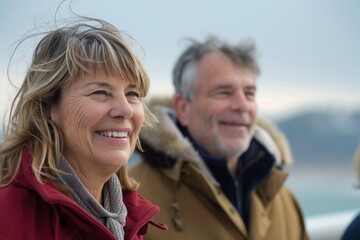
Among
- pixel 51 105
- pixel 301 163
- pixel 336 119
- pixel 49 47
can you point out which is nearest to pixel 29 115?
pixel 51 105

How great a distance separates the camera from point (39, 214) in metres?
1.36

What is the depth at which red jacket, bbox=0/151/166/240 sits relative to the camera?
1.30 meters

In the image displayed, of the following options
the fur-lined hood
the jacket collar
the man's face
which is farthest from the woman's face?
the man's face

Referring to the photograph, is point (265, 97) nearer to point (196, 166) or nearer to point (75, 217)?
point (196, 166)

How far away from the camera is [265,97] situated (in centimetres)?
387

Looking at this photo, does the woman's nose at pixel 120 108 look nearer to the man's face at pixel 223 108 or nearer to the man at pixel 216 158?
the man at pixel 216 158

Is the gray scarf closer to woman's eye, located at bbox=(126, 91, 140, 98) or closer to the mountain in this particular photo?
woman's eye, located at bbox=(126, 91, 140, 98)

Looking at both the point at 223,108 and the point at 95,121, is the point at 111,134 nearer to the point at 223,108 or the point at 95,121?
the point at 95,121

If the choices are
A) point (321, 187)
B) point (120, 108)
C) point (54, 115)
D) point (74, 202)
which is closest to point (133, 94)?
point (120, 108)

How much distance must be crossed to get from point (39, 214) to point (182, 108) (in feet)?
4.52

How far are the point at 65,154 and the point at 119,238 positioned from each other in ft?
0.74

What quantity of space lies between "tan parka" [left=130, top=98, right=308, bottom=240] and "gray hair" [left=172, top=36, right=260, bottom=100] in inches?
6.8

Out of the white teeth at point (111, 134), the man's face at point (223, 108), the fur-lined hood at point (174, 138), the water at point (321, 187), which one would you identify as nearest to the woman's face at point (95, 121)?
the white teeth at point (111, 134)

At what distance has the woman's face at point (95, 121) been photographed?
4.65 feet
